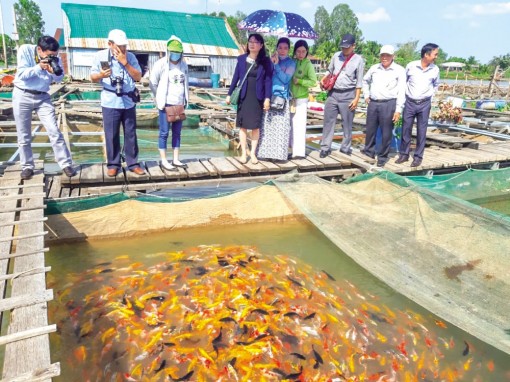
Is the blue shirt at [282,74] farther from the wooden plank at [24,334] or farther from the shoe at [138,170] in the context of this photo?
the wooden plank at [24,334]

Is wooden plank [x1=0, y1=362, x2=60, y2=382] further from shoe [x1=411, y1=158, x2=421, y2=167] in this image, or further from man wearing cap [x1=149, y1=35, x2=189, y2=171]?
shoe [x1=411, y1=158, x2=421, y2=167]

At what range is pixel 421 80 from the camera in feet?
23.0

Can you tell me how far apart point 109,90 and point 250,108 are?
2177 mm

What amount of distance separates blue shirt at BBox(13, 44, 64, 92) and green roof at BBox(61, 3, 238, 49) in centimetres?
2665

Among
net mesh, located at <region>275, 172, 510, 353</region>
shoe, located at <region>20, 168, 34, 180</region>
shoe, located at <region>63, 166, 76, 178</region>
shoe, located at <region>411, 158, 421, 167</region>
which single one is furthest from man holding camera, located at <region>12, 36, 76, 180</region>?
shoe, located at <region>411, 158, 421, 167</region>

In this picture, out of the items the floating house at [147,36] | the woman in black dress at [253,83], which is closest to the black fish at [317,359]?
the woman in black dress at [253,83]

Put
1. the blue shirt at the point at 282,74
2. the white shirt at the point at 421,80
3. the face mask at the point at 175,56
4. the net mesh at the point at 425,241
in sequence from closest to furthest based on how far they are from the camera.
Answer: the net mesh at the point at 425,241 → the face mask at the point at 175,56 → the blue shirt at the point at 282,74 → the white shirt at the point at 421,80

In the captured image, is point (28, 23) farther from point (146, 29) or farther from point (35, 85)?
point (35, 85)

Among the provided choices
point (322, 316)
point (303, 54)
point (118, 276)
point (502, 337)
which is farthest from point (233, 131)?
point (502, 337)

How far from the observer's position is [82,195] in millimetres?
5918

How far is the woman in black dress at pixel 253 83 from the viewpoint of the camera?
242 inches

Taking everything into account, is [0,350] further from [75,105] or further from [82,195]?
[75,105]

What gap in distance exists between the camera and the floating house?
93.7ft

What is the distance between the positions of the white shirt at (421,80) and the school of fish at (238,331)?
387cm
